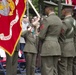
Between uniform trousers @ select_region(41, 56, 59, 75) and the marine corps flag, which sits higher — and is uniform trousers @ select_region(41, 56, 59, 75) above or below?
below

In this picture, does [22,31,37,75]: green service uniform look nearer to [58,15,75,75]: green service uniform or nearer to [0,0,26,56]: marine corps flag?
[58,15,75,75]: green service uniform

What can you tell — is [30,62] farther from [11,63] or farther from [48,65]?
[48,65]

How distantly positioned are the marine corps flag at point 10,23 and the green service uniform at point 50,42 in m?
0.64

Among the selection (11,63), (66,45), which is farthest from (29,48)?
(66,45)

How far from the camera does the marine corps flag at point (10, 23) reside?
9094mm

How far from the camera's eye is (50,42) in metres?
9.32

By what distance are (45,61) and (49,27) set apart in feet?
2.84

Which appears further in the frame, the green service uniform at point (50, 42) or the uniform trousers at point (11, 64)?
the uniform trousers at point (11, 64)

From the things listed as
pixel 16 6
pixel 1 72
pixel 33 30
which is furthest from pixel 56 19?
pixel 1 72

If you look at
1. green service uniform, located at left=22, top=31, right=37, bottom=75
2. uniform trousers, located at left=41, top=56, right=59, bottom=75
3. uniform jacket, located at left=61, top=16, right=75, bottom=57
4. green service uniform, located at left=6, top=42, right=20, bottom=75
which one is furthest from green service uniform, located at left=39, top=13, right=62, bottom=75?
green service uniform, located at left=22, top=31, right=37, bottom=75

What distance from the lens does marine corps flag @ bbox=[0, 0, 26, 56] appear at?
9.09 m

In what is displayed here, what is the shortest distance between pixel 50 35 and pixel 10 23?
1.02m

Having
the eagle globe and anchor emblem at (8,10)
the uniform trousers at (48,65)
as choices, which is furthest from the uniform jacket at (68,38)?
the eagle globe and anchor emblem at (8,10)

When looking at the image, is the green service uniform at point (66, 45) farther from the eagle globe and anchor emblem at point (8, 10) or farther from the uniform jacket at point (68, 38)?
the eagle globe and anchor emblem at point (8, 10)
